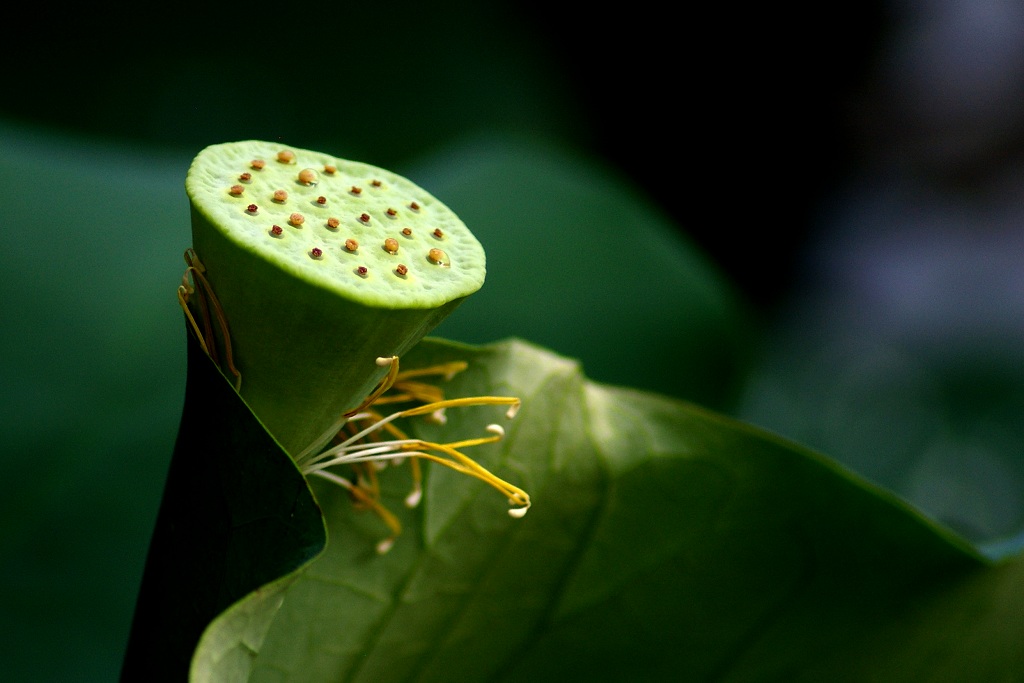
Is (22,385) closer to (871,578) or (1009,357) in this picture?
(871,578)

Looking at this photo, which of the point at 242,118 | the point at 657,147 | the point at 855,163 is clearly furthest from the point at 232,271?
the point at 855,163

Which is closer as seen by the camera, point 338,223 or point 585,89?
point 338,223

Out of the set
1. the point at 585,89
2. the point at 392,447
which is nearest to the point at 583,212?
the point at 585,89

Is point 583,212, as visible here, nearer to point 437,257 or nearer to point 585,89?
point 585,89

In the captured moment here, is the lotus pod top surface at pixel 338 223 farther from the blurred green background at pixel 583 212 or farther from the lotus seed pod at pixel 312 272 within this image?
the blurred green background at pixel 583 212

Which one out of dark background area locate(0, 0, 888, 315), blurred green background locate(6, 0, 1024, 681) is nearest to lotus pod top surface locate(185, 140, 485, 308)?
blurred green background locate(6, 0, 1024, 681)
